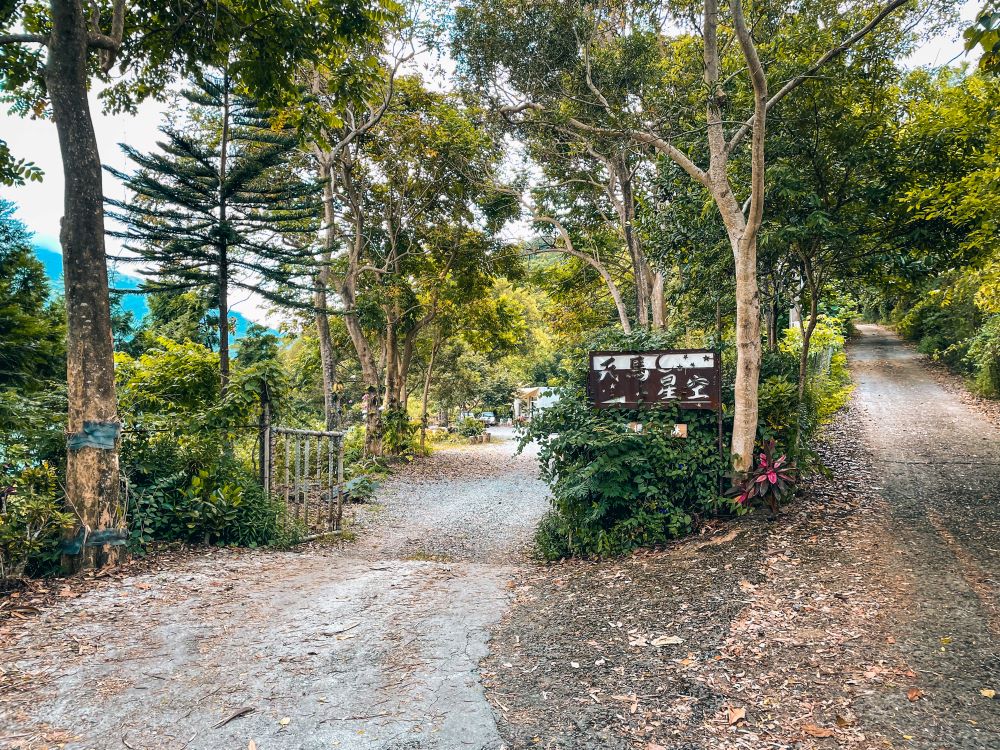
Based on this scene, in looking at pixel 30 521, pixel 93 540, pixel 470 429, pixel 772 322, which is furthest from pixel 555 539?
pixel 470 429

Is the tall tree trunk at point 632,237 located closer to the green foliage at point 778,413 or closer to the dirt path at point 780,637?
the green foliage at point 778,413

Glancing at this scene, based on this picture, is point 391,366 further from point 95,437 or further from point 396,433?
point 95,437

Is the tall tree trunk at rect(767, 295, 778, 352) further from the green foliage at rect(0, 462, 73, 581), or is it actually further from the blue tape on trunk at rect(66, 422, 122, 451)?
the green foliage at rect(0, 462, 73, 581)

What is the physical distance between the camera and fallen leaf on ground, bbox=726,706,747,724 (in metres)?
2.82

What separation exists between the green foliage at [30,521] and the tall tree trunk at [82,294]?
16 centimetres

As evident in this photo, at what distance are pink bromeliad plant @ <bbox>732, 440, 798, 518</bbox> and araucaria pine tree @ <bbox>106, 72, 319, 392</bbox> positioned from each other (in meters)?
6.35

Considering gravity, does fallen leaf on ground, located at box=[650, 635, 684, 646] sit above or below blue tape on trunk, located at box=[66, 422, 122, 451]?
below

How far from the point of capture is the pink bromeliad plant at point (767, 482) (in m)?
5.48

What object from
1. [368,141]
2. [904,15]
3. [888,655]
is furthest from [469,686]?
[368,141]

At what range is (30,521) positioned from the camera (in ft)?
14.9

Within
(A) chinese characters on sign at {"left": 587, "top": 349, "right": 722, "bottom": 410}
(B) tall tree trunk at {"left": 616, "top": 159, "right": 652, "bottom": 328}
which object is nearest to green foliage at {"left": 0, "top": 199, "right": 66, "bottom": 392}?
(A) chinese characters on sign at {"left": 587, "top": 349, "right": 722, "bottom": 410}

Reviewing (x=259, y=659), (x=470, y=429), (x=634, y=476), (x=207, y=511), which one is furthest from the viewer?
(x=470, y=429)

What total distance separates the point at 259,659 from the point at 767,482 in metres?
4.68

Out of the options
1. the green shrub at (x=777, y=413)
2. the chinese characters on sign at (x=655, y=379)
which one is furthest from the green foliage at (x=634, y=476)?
the green shrub at (x=777, y=413)
